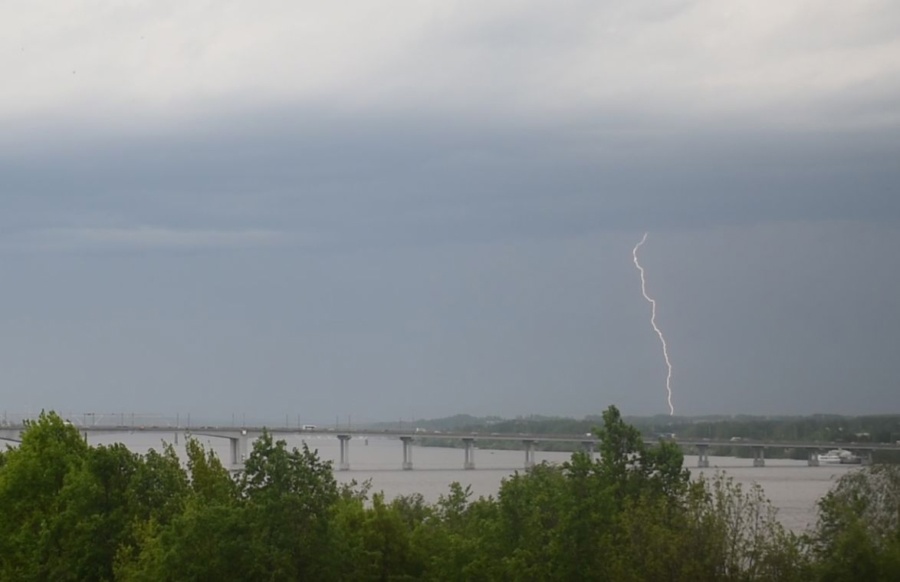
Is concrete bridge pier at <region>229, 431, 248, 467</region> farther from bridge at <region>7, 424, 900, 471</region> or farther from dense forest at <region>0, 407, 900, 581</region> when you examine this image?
dense forest at <region>0, 407, 900, 581</region>

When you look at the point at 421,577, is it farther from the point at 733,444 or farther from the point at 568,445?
the point at 568,445

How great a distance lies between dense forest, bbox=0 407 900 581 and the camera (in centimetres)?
3753

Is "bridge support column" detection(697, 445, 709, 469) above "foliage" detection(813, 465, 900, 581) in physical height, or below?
above

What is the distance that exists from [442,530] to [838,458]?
49.7m

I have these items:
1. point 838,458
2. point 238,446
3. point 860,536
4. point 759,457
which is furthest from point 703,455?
point 860,536

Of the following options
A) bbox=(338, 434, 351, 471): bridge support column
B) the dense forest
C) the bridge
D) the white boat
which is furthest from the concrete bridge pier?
the dense forest

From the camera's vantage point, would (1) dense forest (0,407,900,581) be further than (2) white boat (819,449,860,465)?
No

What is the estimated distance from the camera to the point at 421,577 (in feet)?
145

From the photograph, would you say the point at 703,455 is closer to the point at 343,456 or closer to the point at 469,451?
the point at 469,451

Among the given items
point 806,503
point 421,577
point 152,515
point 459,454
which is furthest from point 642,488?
point 459,454

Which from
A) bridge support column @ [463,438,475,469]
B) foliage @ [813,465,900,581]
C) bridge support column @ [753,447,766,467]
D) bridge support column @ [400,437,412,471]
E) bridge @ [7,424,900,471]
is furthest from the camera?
bridge support column @ [400,437,412,471]

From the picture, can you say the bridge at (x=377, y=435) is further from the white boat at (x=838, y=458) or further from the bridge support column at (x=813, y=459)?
the white boat at (x=838, y=458)

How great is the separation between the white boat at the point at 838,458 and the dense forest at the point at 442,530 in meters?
28.1

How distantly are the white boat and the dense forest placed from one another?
28.1 m
